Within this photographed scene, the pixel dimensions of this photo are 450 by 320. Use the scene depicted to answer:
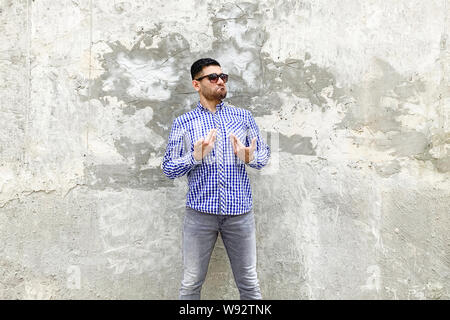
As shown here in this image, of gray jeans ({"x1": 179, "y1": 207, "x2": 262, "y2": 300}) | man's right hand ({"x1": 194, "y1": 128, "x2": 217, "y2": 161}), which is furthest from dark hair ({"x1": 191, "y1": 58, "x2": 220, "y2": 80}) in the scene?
gray jeans ({"x1": 179, "y1": 207, "x2": 262, "y2": 300})

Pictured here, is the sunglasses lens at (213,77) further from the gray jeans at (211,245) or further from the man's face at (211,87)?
the gray jeans at (211,245)

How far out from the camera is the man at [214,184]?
271 cm

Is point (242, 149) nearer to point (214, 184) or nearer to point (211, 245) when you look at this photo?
point (214, 184)

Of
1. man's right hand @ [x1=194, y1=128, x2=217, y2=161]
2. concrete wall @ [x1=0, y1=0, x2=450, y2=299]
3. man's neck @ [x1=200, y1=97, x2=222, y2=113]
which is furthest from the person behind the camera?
concrete wall @ [x1=0, y1=0, x2=450, y2=299]

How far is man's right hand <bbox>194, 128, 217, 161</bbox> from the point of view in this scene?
2.54 m

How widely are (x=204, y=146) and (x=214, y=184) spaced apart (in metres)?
0.29

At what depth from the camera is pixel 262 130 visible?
10.7 ft

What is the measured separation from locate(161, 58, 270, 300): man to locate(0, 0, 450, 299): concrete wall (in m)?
0.44

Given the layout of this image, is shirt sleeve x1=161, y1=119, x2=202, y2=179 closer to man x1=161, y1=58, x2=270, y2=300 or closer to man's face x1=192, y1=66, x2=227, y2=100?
man x1=161, y1=58, x2=270, y2=300

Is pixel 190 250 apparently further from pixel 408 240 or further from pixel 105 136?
pixel 408 240

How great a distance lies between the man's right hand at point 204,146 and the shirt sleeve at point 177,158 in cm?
6

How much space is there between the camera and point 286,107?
10.7ft

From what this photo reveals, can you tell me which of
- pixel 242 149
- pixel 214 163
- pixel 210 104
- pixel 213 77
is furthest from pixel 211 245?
pixel 213 77
